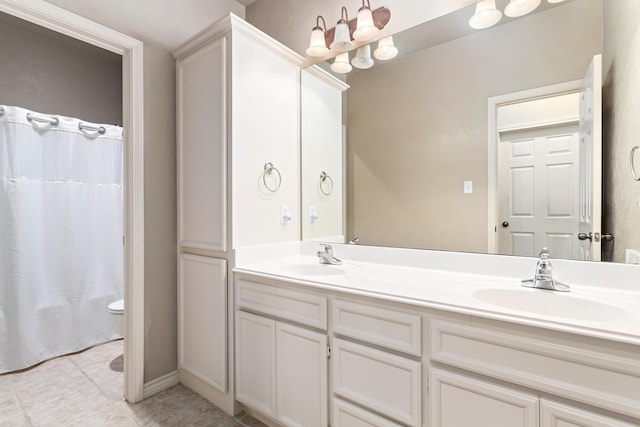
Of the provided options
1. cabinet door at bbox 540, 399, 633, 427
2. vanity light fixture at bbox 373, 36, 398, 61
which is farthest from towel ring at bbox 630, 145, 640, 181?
vanity light fixture at bbox 373, 36, 398, 61

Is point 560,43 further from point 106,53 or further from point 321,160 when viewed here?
point 106,53

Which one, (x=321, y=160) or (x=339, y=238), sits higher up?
(x=321, y=160)

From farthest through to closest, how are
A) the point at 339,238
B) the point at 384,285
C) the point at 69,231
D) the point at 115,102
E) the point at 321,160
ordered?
the point at 115,102 → the point at 69,231 → the point at 321,160 → the point at 339,238 → the point at 384,285

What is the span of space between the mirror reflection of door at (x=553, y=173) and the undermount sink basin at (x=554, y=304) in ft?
0.84

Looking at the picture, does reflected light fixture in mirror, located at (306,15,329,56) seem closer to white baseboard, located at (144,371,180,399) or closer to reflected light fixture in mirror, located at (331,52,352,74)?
reflected light fixture in mirror, located at (331,52,352,74)

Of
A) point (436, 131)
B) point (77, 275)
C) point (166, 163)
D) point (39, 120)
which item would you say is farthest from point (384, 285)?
point (39, 120)

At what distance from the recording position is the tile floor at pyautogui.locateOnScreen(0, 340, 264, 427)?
171 centimetres

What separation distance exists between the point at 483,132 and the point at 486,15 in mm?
550

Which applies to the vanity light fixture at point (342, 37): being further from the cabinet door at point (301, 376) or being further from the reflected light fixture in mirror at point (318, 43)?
the cabinet door at point (301, 376)

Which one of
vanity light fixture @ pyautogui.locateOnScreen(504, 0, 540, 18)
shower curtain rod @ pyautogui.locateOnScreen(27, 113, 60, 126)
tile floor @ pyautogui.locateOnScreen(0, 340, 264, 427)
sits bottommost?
tile floor @ pyautogui.locateOnScreen(0, 340, 264, 427)

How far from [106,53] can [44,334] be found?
2.42 metres

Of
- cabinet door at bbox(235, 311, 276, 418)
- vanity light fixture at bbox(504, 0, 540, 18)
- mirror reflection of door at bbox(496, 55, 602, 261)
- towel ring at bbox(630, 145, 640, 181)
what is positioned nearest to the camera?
towel ring at bbox(630, 145, 640, 181)

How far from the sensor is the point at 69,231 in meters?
2.57

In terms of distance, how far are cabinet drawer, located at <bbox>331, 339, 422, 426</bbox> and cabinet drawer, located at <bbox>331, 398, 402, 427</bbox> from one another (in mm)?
29
